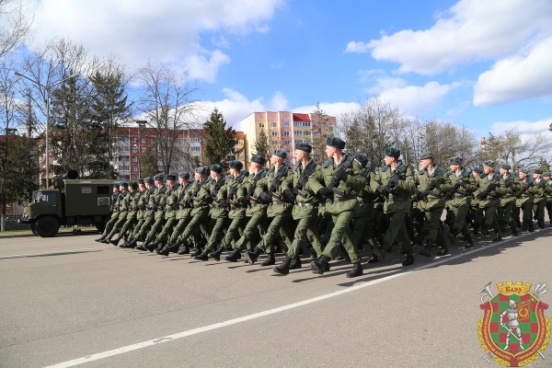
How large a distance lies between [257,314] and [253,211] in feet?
10.7

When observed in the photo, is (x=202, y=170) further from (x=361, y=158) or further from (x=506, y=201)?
(x=506, y=201)

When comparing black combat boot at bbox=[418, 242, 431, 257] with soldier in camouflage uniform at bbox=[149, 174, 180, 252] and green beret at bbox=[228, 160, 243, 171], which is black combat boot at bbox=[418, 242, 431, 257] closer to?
green beret at bbox=[228, 160, 243, 171]

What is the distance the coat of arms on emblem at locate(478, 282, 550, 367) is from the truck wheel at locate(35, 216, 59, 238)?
19.5 m

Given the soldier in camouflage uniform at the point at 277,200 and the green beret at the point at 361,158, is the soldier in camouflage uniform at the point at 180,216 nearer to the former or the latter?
the soldier in camouflage uniform at the point at 277,200

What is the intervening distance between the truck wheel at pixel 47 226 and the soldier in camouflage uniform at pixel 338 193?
16.6 metres

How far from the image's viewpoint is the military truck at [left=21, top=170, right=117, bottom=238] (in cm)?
1864

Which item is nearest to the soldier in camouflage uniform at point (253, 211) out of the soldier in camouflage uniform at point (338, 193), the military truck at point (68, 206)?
the soldier in camouflage uniform at point (338, 193)

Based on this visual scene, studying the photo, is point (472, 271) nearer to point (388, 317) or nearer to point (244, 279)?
point (388, 317)

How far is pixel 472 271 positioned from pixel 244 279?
3501mm

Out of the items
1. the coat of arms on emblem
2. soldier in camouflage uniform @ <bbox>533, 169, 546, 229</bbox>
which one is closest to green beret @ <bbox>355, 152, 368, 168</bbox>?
the coat of arms on emblem

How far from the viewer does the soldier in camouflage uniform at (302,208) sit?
6.43 m

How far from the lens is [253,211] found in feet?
25.0

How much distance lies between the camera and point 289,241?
24.4ft

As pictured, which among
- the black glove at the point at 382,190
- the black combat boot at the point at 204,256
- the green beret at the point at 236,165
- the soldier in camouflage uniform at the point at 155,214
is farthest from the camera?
the soldier in camouflage uniform at the point at 155,214
